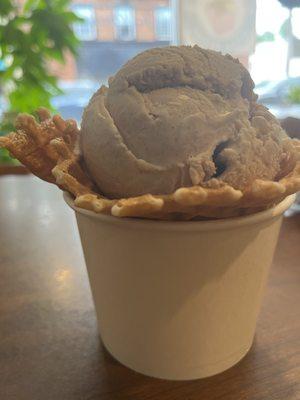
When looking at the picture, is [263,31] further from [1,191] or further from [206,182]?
[206,182]

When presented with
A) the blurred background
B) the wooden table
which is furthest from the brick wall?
A: the wooden table

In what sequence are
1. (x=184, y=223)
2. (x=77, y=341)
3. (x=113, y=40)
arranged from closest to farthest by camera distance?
(x=184, y=223) → (x=77, y=341) → (x=113, y=40)

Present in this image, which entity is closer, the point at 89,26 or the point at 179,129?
the point at 179,129

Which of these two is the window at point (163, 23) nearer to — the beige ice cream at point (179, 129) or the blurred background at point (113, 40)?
the blurred background at point (113, 40)

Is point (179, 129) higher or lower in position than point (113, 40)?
higher

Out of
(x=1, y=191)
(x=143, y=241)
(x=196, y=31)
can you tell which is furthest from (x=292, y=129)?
(x=196, y=31)

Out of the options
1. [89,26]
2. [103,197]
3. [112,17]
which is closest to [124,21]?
[112,17]

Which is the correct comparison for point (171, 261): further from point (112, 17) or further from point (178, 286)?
point (112, 17)
